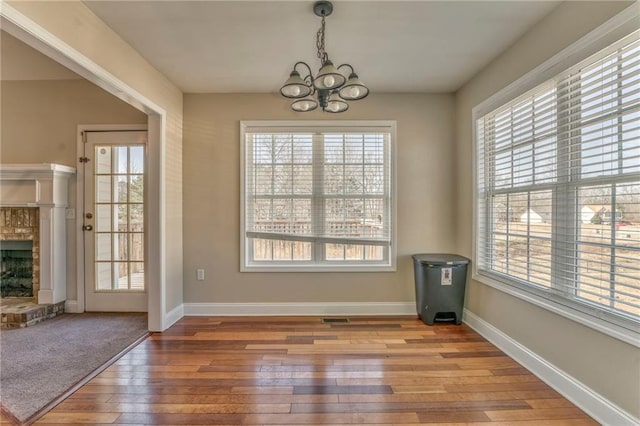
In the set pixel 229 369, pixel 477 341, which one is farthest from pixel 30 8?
pixel 477 341

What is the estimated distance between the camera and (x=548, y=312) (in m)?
2.21

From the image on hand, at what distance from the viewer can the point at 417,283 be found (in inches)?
133

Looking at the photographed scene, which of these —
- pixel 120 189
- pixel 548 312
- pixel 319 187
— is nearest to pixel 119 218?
pixel 120 189

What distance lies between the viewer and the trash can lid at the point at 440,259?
3172 millimetres

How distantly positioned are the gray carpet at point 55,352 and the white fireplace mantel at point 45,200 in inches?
15.9

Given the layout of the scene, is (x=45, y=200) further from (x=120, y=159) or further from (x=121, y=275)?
(x=121, y=275)

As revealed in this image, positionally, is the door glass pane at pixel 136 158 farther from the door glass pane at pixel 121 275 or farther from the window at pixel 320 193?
the window at pixel 320 193

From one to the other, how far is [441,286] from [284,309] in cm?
176

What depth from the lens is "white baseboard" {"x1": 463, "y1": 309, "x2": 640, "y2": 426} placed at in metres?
1.74

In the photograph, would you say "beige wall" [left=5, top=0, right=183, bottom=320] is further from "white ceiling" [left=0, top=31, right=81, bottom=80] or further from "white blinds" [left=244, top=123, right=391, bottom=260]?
"white ceiling" [left=0, top=31, right=81, bottom=80]

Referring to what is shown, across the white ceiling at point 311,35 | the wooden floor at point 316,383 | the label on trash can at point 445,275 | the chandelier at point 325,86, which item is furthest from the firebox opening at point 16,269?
the label on trash can at point 445,275

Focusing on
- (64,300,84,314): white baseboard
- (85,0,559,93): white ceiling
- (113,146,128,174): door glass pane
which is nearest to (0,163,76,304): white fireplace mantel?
(64,300,84,314): white baseboard

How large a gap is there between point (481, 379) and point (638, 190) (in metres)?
1.56

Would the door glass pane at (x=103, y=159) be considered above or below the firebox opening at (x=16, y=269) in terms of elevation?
above
